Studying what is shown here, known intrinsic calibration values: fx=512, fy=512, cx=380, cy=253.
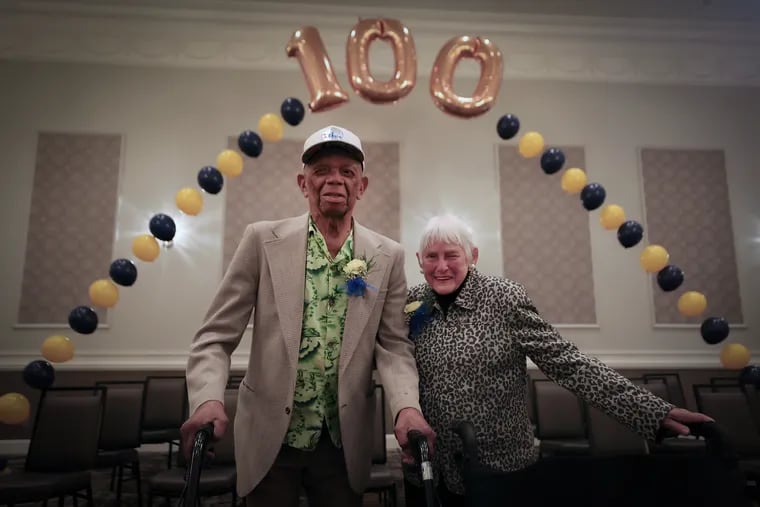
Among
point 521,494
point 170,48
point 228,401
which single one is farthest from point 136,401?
point 170,48

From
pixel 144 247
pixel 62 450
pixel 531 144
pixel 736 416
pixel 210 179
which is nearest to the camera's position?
pixel 62 450

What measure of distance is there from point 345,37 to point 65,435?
5.31 metres

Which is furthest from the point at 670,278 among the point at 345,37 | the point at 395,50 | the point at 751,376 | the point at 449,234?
the point at 345,37

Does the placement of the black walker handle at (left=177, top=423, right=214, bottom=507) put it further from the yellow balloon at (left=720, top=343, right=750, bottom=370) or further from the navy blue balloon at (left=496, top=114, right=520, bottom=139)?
the yellow balloon at (left=720, top=343, right=750, bottom=370)

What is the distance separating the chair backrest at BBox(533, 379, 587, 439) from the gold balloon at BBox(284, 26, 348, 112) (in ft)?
10.2

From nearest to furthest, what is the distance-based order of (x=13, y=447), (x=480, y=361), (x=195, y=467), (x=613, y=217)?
(x=195, y=467), (x=480, y=361), (x=613, y=217), (x=13, y=447)

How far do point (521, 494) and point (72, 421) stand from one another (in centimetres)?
325

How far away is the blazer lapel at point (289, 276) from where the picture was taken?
1.47 meters

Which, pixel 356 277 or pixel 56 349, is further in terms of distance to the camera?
pixel 56 349

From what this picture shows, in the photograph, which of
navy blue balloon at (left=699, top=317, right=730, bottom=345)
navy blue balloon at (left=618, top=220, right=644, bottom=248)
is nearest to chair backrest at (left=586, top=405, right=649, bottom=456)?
navy blue balloon at (left=618, top=220, right=644, bottom=248)

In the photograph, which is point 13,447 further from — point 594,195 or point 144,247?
point 594,195

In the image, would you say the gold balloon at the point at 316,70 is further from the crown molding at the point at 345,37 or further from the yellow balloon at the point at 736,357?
the yellow balloon at the point at 736,357

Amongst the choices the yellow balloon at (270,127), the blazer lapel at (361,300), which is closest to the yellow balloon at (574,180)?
the yellow balloon at (270,127)

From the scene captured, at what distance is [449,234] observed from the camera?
1.81 meters
